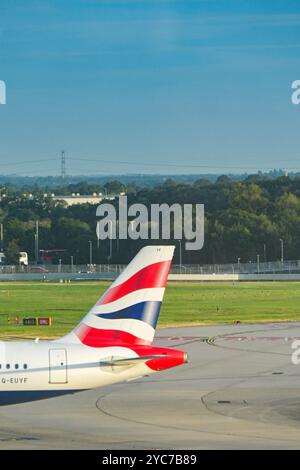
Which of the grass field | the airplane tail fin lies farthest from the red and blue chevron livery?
the grass field

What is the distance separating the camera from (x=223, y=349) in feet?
297

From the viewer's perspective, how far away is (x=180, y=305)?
5832 inches

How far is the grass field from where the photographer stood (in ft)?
390

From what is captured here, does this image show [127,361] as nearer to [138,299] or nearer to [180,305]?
[138,299]

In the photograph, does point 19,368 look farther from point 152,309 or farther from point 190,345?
point 190,345

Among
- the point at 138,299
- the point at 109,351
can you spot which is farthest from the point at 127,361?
the point at 138,299

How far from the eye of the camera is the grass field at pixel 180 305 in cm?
11894

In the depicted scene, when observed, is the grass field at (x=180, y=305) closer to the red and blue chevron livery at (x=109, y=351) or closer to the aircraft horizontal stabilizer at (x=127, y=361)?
the red and blue chevron livery at (x=109, y=351)

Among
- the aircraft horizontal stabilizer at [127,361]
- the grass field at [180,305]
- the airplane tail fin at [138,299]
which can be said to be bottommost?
the grass field at [180,305]

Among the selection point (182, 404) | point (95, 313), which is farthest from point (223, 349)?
point (95, 313)

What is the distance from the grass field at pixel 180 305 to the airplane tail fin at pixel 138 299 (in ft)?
168

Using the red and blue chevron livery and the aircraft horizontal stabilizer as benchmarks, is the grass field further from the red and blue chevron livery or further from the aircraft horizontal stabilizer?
the aircraft horizontal stabilizer

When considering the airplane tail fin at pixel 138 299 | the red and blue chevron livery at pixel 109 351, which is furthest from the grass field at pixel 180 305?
the airplane tail fin at pixel 138 299
